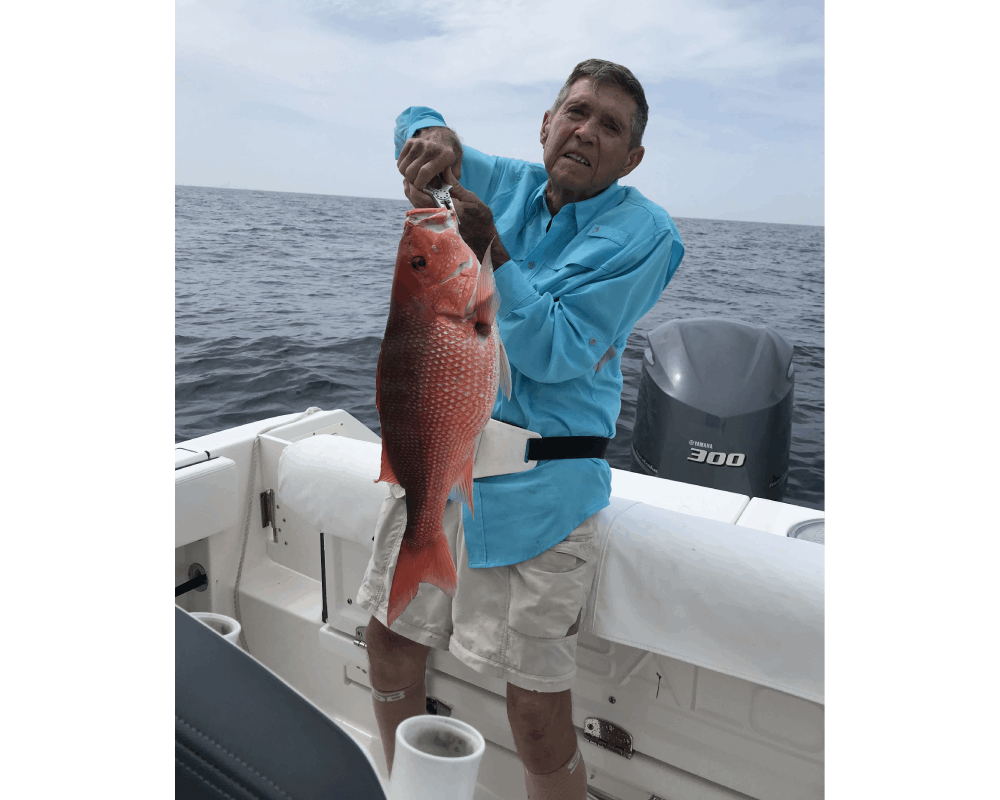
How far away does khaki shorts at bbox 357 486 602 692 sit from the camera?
1.96m

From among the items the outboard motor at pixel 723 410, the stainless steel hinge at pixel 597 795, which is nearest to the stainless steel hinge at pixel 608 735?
the stainless steel hinge at pixel 597 795

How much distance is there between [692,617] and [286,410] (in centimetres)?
733

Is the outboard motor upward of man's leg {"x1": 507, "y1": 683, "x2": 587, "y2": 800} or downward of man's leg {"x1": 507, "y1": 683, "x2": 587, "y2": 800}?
upward

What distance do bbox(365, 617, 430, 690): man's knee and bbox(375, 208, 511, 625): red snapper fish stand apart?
971 millimetres

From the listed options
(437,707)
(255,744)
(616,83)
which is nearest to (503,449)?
(616,83)

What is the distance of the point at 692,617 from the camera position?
1.96m

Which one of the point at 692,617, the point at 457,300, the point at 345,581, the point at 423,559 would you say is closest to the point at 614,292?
the point at 457,300

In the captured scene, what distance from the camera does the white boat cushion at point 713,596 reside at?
1850 millimetres

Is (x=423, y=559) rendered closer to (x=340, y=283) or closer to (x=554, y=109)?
(x=554, y=109)

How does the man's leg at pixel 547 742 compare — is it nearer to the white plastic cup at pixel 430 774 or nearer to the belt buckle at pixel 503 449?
the white plastic cup at pixel 430 774

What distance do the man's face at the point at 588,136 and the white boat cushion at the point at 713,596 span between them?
3.17 ft

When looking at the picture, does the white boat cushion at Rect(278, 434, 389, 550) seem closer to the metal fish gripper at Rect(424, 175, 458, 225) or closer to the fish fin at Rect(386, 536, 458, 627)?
the fish fin at Rect(386, 536, 458, 627)

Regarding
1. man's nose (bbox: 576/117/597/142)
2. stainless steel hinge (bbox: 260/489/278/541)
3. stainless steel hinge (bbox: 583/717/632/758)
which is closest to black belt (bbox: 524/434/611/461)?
man's nose (bbox: 576/117/597/142)
